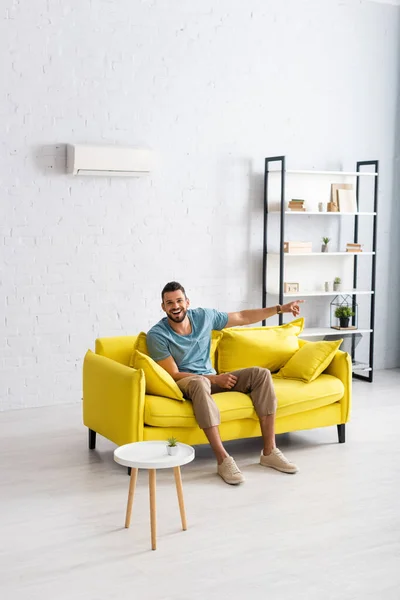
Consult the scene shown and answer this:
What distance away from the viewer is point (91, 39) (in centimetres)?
619

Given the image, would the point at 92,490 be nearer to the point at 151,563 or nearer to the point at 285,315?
the point at 151,563

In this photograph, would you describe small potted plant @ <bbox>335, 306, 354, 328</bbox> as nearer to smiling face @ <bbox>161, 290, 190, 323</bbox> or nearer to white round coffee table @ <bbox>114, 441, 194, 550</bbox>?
smiling face @ <bbox>161, 290, 190, 323</bbox>

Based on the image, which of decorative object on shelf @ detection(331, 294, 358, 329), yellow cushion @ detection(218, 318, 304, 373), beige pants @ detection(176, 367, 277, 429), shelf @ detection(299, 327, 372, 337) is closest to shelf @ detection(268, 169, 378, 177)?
decorative object on shelf @ detection(331, 294, 358, 329)

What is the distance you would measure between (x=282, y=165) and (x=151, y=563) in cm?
400

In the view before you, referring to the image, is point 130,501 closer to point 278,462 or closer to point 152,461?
point 152,461

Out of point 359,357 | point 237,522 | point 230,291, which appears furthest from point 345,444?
point 359,357

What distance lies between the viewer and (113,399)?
471 centimetres

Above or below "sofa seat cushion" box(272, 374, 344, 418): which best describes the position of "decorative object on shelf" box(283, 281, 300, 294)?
above

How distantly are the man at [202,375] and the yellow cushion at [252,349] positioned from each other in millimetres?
280

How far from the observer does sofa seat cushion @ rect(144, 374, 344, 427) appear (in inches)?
182

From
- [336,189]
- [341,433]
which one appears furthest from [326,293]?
[341,433]

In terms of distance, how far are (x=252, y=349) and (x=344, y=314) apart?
1.97 meters

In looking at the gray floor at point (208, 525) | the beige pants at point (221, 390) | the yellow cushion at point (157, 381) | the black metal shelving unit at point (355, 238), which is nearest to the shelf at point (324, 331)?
the black metal shelving unit at point (355, 238)

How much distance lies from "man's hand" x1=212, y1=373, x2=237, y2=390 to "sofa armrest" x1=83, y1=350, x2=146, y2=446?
1.88 feet
